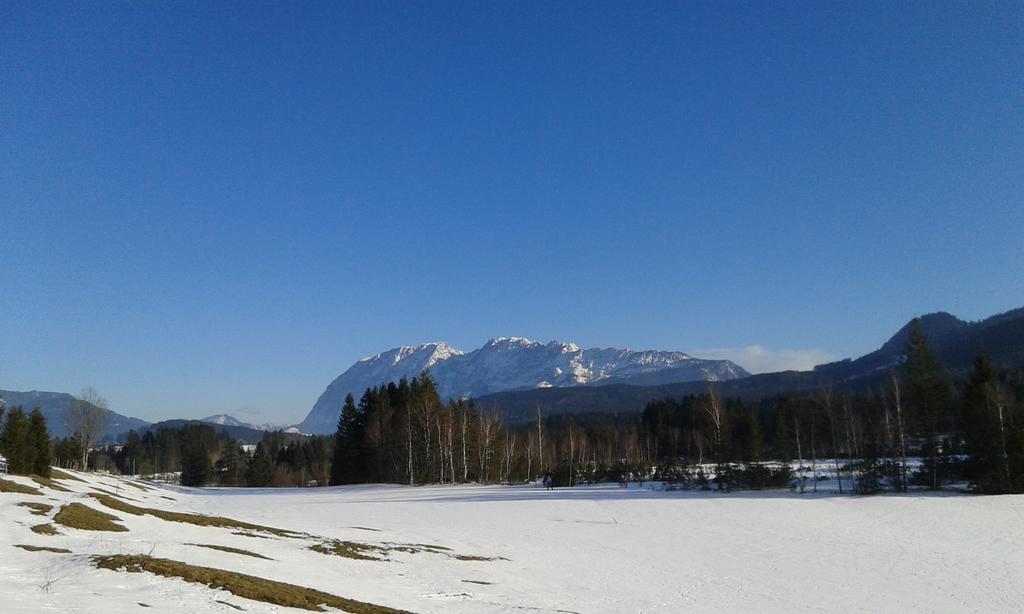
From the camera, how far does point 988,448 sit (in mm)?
50406

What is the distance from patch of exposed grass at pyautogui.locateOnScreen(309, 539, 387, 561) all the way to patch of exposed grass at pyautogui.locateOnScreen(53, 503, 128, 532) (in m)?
6.79

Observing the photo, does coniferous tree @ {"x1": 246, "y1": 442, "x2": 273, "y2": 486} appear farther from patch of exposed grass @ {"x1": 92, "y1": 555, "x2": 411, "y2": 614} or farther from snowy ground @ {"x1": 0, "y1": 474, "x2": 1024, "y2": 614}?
patch of exposed grass @ {"x1": 92, "y1": 555, "x2": 411, "y2": 614}

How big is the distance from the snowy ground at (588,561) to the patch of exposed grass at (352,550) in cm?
64

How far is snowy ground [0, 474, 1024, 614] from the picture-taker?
15.2 m

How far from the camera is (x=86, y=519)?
23328 mm

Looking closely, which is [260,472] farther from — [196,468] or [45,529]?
[45,529]

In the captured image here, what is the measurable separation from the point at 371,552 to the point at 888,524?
28784mm

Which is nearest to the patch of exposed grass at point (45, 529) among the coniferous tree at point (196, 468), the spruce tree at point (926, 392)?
the spruce tree at point (926, 392)

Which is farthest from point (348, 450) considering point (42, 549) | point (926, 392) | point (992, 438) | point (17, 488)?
point (42, 549)

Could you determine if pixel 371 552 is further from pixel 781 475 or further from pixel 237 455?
pixel 237 455

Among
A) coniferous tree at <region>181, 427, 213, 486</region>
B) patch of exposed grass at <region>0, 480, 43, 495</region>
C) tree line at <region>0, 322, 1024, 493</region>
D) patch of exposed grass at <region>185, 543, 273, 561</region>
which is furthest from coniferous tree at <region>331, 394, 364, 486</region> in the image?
patch of exposed grass at <region>185, 543, 273, 561</region>

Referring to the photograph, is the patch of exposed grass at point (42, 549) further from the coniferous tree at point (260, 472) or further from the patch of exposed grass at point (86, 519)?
the coniferous tree at point (260, 472)

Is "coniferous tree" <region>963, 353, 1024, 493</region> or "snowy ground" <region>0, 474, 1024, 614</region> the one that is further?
"coniferous tree" <region>963, 353, 1024, 493</region>

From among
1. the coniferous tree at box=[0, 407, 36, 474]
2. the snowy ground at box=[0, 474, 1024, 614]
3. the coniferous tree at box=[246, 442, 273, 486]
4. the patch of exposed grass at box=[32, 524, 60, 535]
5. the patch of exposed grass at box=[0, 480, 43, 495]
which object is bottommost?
the coniferous tree at box=[246, 442, 273, 486]
